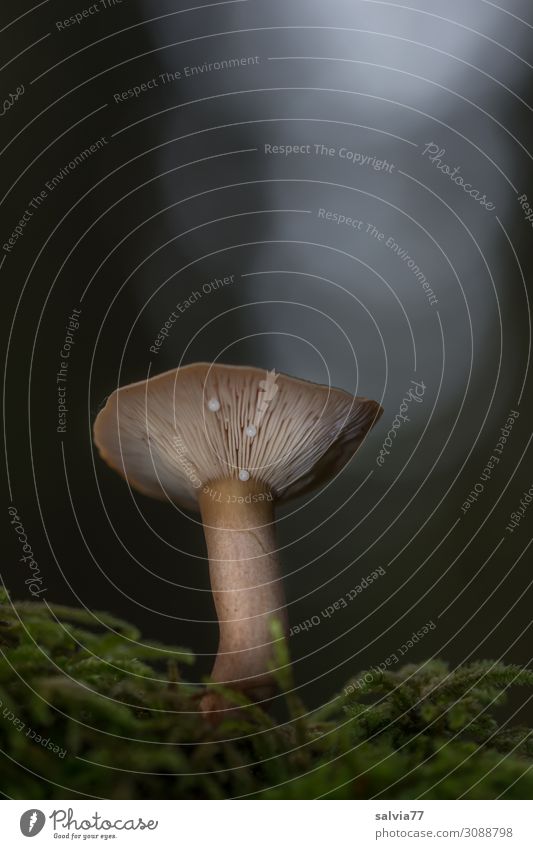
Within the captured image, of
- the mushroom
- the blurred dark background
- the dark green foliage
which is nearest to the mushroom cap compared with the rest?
the mushroom

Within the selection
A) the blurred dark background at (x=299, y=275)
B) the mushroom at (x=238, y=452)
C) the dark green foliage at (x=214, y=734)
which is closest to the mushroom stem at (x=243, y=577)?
the mushroom at (x=238, y=452)

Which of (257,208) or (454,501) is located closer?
(257,208)

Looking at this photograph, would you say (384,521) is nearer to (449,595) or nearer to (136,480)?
(449,595)

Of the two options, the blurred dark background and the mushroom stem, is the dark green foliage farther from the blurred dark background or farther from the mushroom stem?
the blurred dark background

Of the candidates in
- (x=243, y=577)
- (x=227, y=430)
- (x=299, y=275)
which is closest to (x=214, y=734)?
(x=243, y=577)

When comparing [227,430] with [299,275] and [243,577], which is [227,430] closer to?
[243,577]
